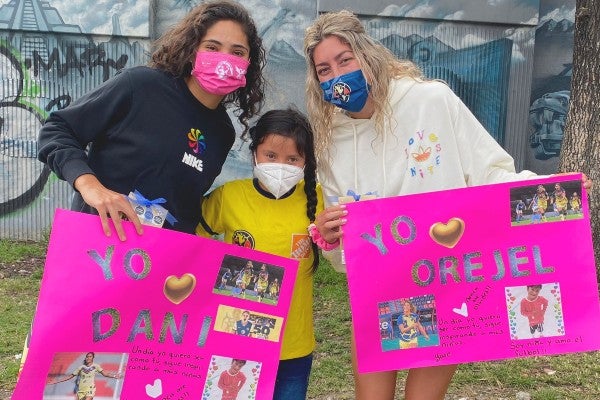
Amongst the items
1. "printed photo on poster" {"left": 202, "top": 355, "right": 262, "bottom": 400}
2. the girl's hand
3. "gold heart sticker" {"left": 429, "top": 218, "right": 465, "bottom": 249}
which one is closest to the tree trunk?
"gold heart sticker" {"left": 429, "top": 218, "right": 465, "bottom": 249}

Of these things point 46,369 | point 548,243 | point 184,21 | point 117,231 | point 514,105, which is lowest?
point 46,369

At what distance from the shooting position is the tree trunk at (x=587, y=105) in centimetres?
578

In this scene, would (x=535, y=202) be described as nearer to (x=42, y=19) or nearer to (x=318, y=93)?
(x=318, y=93)

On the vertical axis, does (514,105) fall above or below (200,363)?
above

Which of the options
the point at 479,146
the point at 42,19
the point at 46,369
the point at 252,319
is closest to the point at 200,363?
the point at 252,319

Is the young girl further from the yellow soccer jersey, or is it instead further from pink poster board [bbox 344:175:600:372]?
pink poster board [bbox 344:175:600:372]

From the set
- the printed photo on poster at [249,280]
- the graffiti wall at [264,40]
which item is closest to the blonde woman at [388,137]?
the printed photo on poster at [249,280]

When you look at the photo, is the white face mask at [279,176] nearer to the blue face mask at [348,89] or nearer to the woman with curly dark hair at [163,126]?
the woman with curly dark hair at [163,126]

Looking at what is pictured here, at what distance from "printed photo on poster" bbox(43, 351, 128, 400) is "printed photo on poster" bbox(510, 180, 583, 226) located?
151 cm

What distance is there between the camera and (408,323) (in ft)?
8.10

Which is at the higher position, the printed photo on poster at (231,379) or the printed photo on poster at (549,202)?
the printed photo on poster at (549,202)

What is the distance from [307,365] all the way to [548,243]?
3.51ft

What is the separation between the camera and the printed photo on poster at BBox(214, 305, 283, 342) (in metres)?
2.42

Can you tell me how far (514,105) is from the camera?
320 inches
